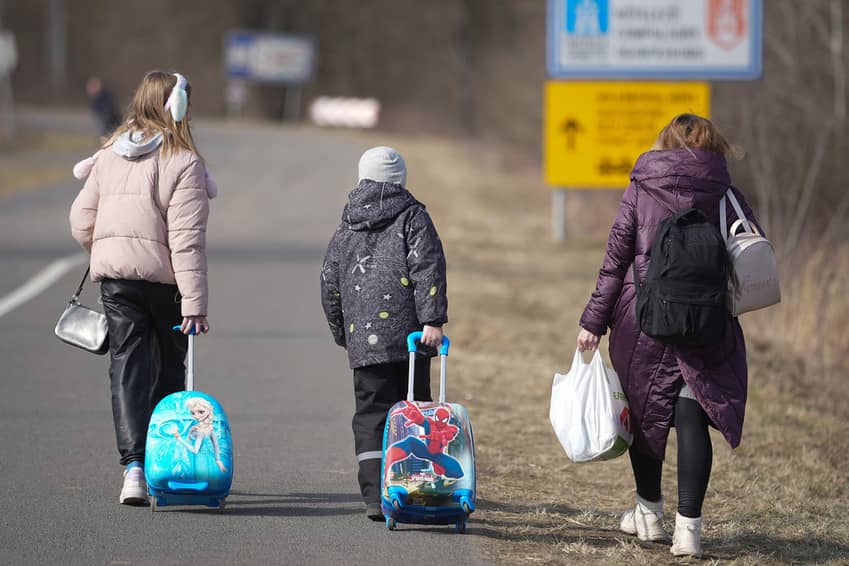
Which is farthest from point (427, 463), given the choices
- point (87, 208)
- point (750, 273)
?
point (87, 208)

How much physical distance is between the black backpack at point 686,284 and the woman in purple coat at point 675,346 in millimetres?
116

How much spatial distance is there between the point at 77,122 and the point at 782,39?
123 ft

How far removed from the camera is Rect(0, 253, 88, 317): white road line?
40.5 ft

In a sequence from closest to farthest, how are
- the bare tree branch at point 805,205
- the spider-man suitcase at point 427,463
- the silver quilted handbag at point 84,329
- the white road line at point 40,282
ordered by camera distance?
the spider-man suitcase at point 427,463, the silver quilted handbag at point 84,329, the bare tree branch at point 805,205, the white road line at point 40,282

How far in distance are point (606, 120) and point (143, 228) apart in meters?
12.6

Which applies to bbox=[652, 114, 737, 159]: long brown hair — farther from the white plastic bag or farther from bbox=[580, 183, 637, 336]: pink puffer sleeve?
the white plastic bag

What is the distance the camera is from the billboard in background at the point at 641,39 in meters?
17.1

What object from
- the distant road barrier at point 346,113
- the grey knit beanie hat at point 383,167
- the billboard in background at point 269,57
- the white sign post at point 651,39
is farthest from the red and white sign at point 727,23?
the billboard in background at point 269,57

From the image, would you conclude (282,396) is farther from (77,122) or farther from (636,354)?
(77,122)

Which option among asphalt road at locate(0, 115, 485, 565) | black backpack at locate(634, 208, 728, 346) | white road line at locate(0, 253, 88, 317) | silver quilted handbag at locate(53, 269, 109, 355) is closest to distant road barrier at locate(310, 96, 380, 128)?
asphalt road at locate(0, 115, 485, 565)

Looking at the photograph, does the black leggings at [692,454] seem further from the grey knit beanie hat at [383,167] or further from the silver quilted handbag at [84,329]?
the silver quilted handbag at [84,329]

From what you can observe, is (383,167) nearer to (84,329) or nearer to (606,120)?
(84,329)

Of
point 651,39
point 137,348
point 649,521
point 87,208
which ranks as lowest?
point 649,521

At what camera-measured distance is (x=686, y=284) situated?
5070 mm
